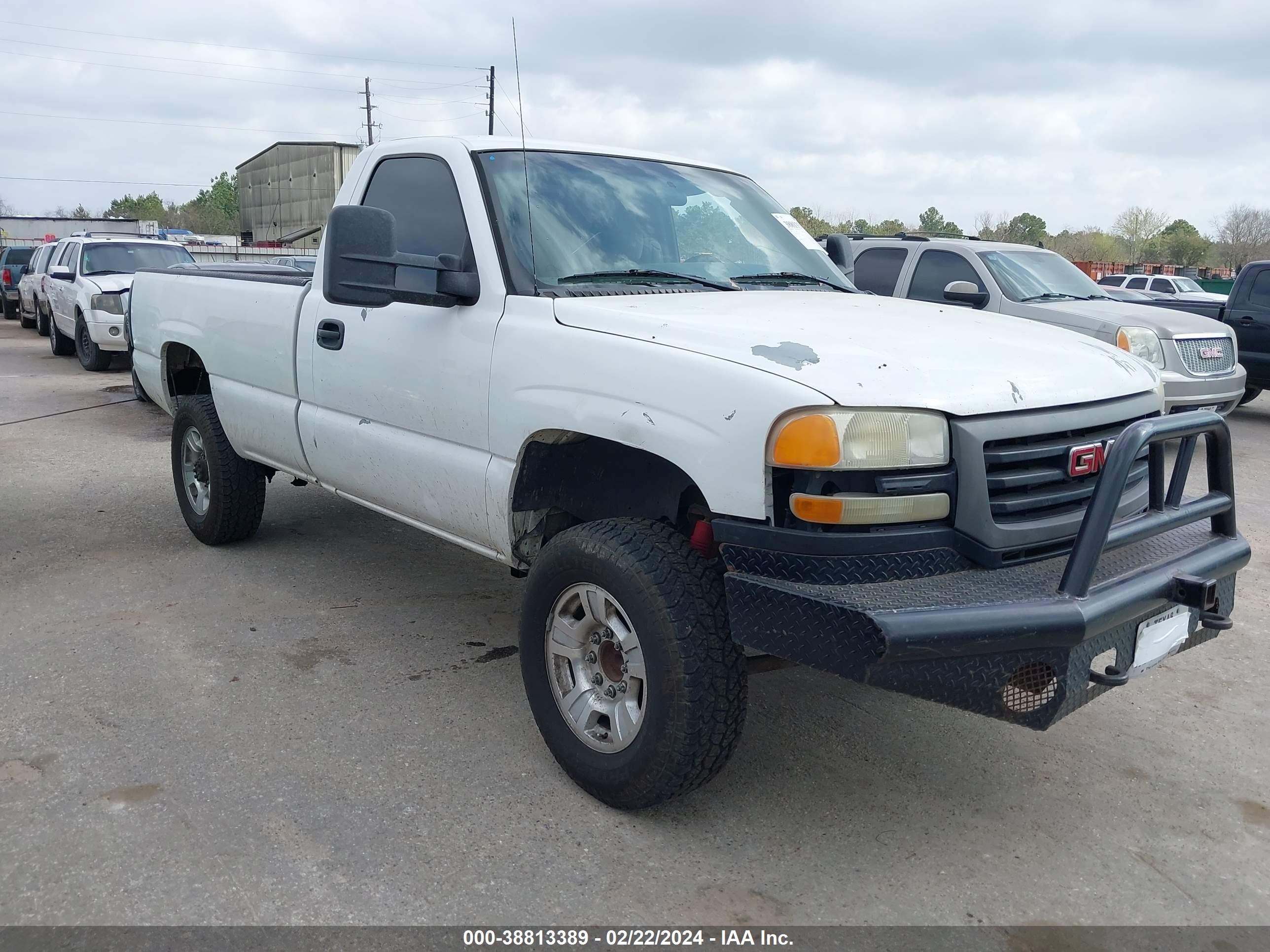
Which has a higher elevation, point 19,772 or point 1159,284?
point 1159,284

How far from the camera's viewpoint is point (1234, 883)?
Result: 2.92 metres

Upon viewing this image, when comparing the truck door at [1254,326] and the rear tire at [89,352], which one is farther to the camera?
the rear tire at [89,352]

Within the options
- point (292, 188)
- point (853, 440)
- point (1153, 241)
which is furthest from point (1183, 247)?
point (853, 440)

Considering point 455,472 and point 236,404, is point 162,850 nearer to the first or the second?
A: point 455,472

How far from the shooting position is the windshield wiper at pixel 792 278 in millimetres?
4012

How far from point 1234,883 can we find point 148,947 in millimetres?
2797

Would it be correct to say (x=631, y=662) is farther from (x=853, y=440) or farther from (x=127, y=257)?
(x=127, y=257)

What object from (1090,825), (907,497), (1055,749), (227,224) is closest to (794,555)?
(907,497)

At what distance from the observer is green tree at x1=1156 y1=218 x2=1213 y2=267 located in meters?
62.6

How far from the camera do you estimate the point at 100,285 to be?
547 inches

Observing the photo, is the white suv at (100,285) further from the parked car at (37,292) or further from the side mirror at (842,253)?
the side mirror at (842,253)

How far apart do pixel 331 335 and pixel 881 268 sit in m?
7.12

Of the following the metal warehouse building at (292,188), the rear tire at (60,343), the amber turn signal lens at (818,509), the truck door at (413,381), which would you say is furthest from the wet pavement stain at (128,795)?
the metal warehouse building at (292,188)

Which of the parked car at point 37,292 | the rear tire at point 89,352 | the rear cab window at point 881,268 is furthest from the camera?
the parked car at point 37,292
